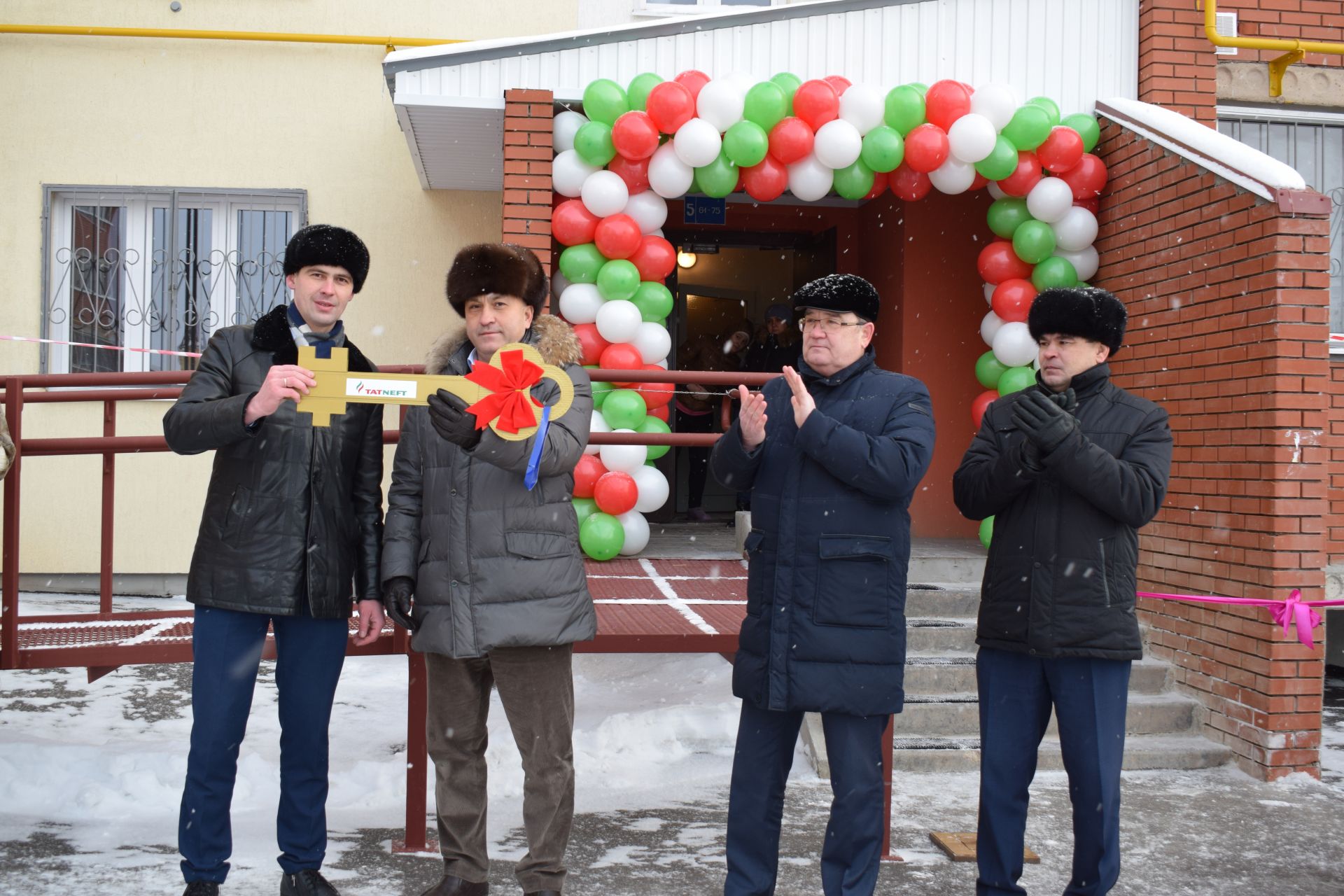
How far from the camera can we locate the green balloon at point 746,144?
20.1ft

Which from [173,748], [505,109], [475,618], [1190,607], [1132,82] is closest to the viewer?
[475,618]

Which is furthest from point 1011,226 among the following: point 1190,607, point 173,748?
point 173,748

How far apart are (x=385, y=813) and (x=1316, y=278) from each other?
4.57 m

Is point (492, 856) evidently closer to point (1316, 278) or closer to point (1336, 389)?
point (1316, 278)

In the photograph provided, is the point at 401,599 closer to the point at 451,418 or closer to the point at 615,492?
the point at 451,418

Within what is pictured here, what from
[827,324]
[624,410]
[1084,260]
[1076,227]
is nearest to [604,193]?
[624,410]

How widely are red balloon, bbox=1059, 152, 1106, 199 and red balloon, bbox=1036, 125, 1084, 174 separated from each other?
47mm

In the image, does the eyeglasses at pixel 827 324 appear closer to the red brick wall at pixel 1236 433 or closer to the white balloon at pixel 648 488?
the red brick wall at pixel 1236 433

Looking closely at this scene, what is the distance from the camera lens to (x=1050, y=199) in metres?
6.45

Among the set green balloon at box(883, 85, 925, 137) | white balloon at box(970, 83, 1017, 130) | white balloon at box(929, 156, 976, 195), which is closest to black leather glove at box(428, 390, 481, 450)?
green balloon at box(883, 85, 925, 137)

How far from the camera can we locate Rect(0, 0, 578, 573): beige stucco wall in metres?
8.00

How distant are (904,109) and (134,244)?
17.7 feet

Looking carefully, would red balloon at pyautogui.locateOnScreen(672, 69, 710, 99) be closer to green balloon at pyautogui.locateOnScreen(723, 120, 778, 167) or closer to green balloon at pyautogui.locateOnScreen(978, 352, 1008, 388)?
green balloon at pyautogui.locateOnScreen(723, 120, 778, 167)

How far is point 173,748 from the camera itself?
4902mm
